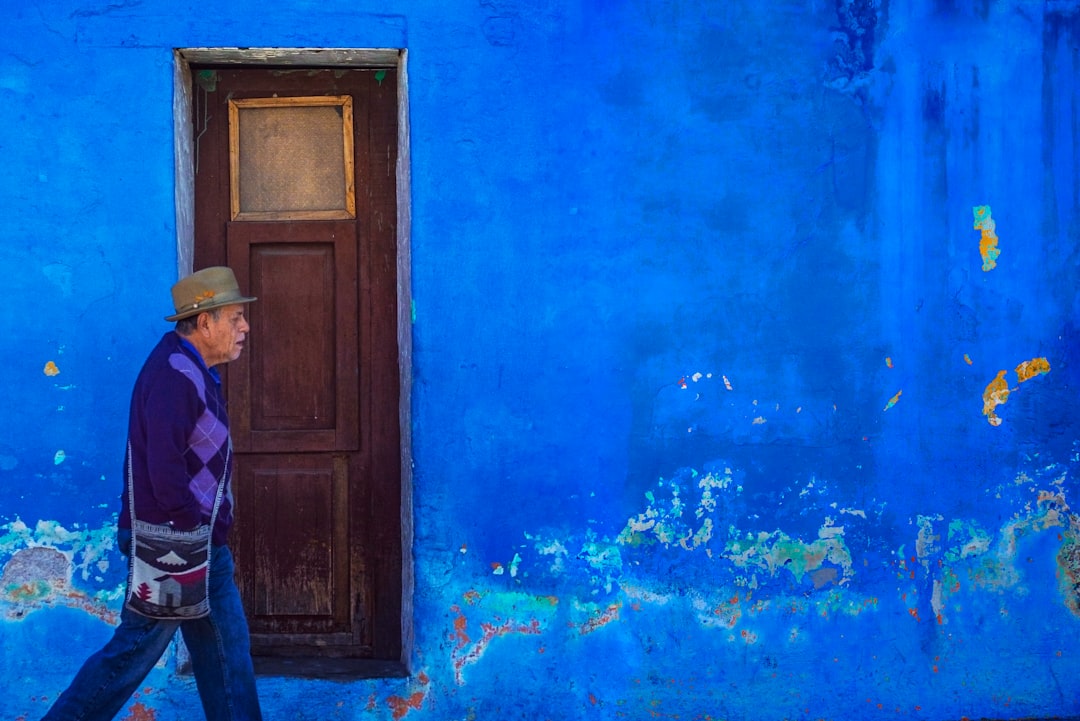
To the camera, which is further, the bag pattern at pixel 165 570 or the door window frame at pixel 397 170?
the door window frame at pixel 397 170

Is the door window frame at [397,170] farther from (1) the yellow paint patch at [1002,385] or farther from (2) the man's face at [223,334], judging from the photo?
(1) the yellow paint patch at [1002,385]

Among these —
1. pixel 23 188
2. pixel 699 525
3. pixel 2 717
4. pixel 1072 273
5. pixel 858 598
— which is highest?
pixel 23 188

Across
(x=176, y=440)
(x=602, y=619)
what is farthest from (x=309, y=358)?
(x=602, y=619)

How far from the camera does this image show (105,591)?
3.96 metres

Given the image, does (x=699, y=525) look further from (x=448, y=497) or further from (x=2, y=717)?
(x=2, y=717)

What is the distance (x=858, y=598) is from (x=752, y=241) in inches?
58.9

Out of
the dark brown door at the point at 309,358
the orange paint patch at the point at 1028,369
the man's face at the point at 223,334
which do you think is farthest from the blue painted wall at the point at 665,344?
the man's face at the point at 223,334

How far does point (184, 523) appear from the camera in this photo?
10.2ft

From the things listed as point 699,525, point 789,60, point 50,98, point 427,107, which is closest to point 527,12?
point 427,107

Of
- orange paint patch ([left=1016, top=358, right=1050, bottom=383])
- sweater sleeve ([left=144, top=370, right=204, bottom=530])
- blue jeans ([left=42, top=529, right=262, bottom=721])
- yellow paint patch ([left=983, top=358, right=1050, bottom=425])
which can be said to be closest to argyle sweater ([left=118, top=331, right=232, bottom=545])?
sweater sleeve ([left=144, top=370, right=204, bottom=530])

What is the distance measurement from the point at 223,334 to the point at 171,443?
0.43 m

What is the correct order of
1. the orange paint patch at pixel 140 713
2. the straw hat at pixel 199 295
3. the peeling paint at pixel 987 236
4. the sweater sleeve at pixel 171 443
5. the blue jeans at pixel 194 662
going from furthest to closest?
the peeling paint at pixel 987 236 → the orange paint patch at pixel 140 713 → the straw hat at pixel 199 295 → the blue jeans at pixel 194 662 → the sweater sleeve at pixel 171 443

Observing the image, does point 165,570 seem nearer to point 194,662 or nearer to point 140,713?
point 194,662

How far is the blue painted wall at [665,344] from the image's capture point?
400 cm
